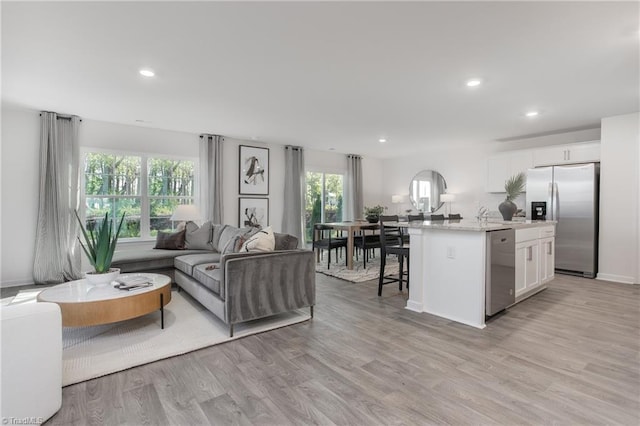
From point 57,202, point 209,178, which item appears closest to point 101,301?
point 57,202

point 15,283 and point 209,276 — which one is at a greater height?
point 209,276

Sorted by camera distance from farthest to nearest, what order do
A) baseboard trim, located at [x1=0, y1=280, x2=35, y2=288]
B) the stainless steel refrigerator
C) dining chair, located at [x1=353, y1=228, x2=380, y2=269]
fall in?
dining chair, located at [x1=353, y1=228, x2=380, y2=269] → the stainless steel refrigerator → baseboard trim, located at [x1=0, y1=280, x2=35, y2=288]

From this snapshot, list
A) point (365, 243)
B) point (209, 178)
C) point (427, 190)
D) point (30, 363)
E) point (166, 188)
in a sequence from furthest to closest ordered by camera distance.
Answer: point (427, 190) < point (209, 178) < point (166, 188) < point (365, 243) < point (30, 363)

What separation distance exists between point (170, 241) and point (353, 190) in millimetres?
5049

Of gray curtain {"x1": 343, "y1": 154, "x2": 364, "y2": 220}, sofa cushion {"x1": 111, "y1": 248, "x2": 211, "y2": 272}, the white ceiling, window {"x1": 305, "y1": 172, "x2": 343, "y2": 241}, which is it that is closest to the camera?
the white ceiling

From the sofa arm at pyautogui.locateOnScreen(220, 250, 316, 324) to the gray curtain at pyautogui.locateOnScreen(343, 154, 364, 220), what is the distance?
540cm

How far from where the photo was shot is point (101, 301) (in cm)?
258

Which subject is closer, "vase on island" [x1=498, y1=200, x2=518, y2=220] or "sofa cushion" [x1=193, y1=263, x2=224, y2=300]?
"sofa cushion" [x1=193, y1=263, x2=224, y2=300]

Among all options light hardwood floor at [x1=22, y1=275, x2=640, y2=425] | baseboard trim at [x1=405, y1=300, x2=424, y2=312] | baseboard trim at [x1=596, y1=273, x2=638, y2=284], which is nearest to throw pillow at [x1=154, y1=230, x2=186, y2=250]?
light hardwood floor at [x1=22, y1=275, x2=640, y2=425]

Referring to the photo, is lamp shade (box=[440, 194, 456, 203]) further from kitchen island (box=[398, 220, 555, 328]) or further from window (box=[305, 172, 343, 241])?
kitchen island (box=[398, 220, 555, 328])

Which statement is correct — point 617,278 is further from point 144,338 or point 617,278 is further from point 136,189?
point 136,189

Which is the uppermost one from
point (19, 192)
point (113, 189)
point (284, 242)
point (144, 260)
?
point (113, 189)

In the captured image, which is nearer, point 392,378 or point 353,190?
point 392,378

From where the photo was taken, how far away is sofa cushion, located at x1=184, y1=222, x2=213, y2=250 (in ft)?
16.0
